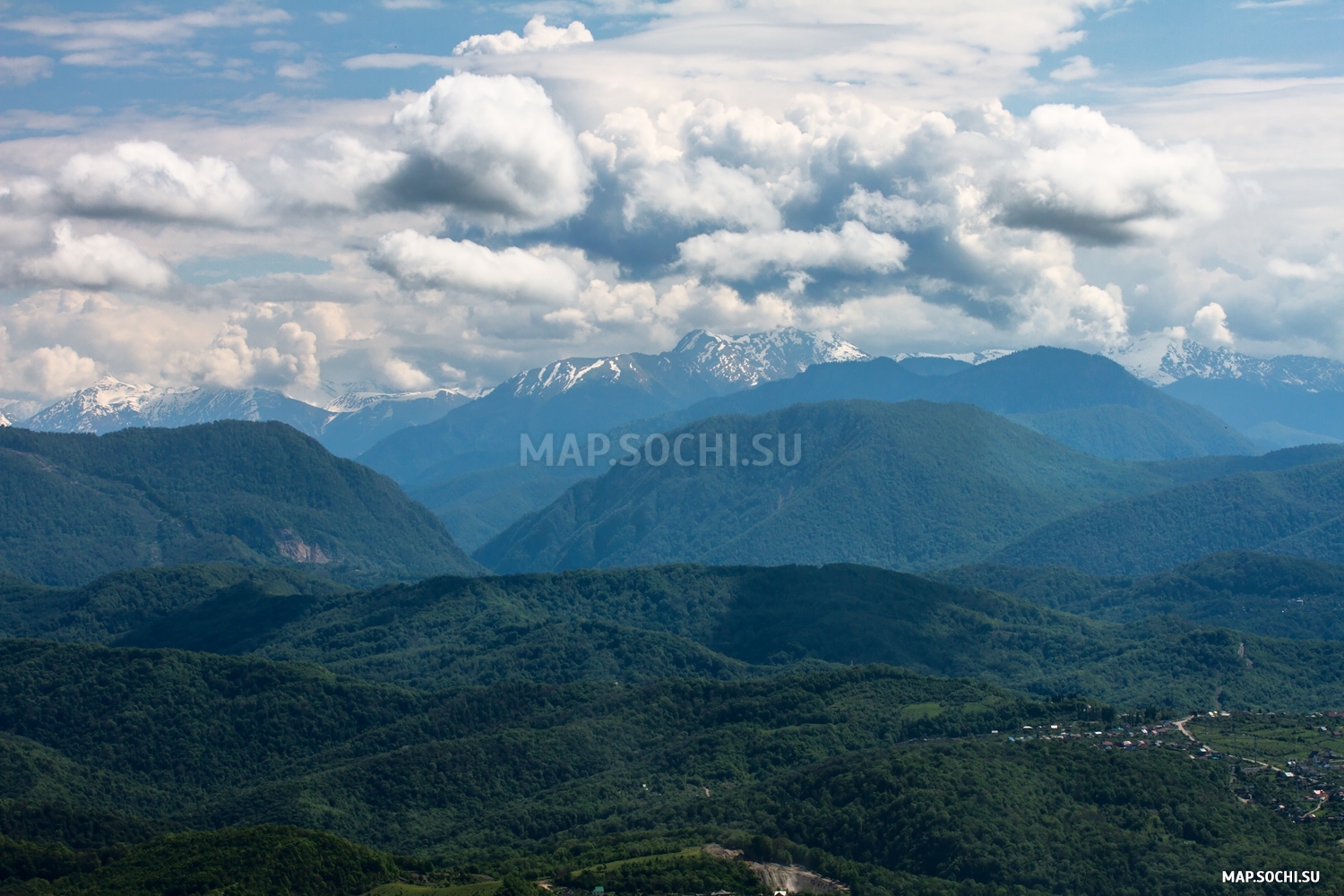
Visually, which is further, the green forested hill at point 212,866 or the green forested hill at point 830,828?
the green forested hill at point 830,828

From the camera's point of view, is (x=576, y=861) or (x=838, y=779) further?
(x=838, y=779)

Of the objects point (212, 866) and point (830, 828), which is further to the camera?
point (830, 828)

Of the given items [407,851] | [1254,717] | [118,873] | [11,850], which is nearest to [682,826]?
[407,851]

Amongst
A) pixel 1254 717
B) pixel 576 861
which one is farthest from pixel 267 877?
pixel 1254 717

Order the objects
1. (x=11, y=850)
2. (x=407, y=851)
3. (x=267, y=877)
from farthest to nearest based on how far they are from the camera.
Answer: (x=407, y=851) < (x=11, y=850) < (x=267, y=877)

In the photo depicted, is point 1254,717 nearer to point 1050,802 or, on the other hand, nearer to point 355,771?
point 1050,802

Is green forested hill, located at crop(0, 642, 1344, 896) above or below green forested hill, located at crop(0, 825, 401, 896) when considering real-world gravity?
below

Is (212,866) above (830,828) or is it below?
above

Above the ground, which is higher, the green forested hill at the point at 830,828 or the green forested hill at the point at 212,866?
the green forested hill at the point at 212,866

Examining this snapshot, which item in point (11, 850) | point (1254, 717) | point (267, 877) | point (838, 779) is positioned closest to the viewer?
point (267, 877)

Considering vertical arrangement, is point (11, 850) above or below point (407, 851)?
above

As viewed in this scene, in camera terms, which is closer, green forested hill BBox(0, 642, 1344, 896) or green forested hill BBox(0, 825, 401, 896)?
green forested hill BBox(0, 825, 401, 896)
